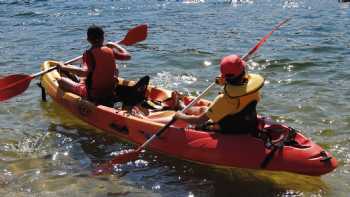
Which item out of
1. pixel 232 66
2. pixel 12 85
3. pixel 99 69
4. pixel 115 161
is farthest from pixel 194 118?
pixel 12 85

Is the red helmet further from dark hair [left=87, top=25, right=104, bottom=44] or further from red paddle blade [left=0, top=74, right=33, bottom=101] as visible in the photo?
red paddle blade [left=0, top=74, right=33, bottom=101]

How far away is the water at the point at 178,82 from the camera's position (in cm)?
620

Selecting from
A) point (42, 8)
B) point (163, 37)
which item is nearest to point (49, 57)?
point (163, 37)

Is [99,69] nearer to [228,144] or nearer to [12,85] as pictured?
[12,85]

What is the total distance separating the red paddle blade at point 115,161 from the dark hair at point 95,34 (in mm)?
1683

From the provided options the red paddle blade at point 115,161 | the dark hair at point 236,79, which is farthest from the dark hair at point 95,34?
the dark hair at point 236,79

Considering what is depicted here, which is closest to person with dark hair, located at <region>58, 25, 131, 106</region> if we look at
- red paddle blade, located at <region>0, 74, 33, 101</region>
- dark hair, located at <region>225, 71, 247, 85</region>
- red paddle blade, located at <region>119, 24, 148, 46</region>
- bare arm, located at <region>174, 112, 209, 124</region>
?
red paddle blade, located at <region>0, 74, 33, 101</region>

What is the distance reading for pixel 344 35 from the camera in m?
14.0

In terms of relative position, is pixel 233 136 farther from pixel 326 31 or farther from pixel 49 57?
pixel 326 31

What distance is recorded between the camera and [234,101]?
568cm

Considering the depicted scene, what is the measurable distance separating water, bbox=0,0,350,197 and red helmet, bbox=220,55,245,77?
4.64ft

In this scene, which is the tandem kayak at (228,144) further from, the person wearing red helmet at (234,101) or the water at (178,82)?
the water at (178,82)

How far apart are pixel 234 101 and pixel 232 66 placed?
436mm

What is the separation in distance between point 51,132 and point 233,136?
10.2 ft
